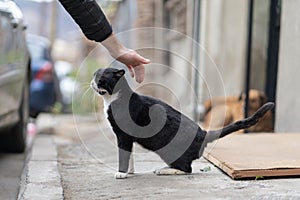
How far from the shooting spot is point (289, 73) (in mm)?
4336

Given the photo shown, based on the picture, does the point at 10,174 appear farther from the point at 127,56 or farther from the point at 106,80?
the point at 127,56

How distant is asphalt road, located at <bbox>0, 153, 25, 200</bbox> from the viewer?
3.06m

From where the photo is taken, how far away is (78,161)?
325 centimetres

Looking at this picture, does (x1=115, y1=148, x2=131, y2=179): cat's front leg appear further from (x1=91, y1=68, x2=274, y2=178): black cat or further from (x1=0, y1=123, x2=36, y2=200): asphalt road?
(x1=0, y1=123, x2=36, y2=200): asphalt road

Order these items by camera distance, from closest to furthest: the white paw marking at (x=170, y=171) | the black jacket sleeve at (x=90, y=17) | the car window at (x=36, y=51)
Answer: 1. the black jacket sleeve at (x=90, y=17)
2. the white paw marking at (x=170, y=171)
3. the car window at (x=36, y=51)

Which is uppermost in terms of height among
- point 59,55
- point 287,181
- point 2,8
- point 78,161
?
point 2,8

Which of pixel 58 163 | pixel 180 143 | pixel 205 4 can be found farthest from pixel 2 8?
pixel 205 4

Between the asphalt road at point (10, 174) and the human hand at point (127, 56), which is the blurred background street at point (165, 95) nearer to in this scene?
the asphalt road at point (10, 174)

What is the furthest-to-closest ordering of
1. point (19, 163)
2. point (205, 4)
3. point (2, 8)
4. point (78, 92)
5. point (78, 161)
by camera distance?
point (205, 4)
point (19, 163)
point (2, 8)
point (78, 161)
point (78, 92)

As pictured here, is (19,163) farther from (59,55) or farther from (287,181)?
(59,55)

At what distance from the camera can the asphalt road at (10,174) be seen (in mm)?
3061

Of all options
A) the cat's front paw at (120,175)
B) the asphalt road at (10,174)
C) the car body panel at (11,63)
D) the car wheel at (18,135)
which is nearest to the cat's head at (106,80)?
the cat's front paw at (120,175)

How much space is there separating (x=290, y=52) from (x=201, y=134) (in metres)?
1.93

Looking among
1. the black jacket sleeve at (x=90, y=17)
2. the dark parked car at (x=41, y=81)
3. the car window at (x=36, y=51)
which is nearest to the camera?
the black jacket sleeve at (x=90, y=17)
